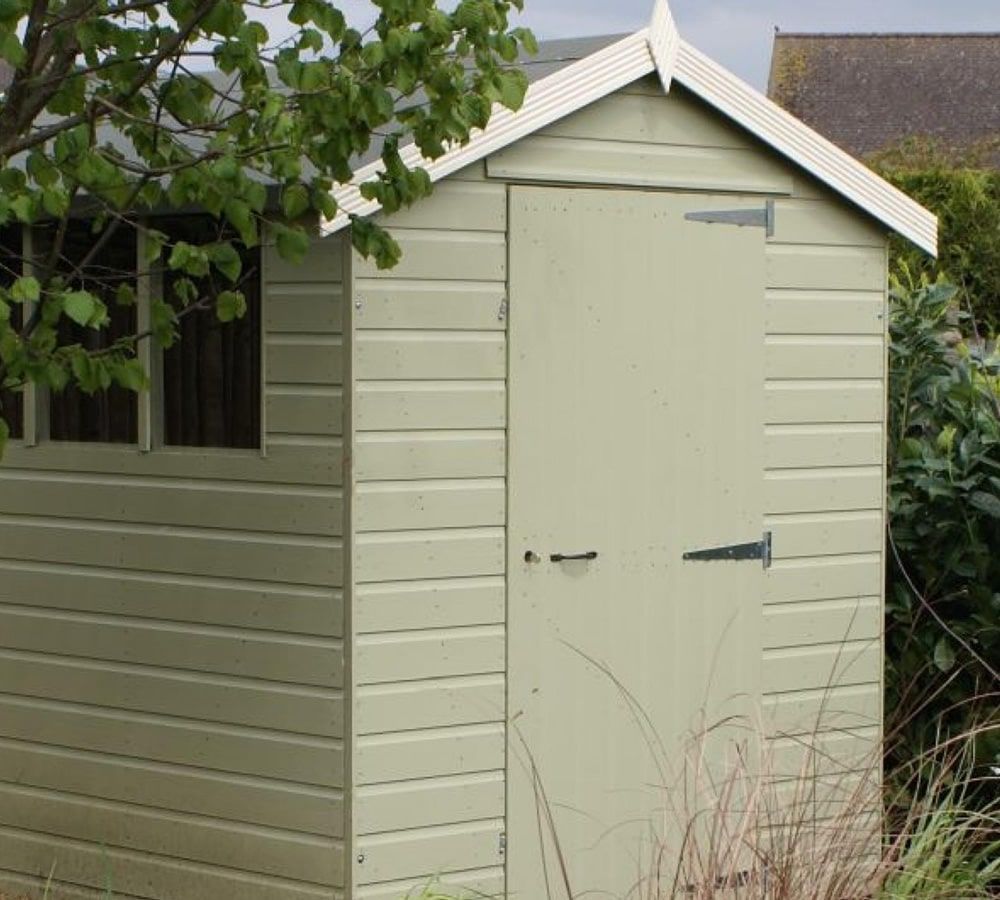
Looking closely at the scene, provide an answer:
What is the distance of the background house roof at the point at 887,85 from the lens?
42.0 metres

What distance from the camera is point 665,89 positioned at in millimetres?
7090

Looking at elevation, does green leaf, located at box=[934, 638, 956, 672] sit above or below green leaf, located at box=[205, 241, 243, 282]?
below

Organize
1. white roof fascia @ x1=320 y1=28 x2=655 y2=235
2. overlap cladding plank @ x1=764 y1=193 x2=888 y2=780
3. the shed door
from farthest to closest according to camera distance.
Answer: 1. overlap cladding plank @ x1=764 y1=193 x2=888 y2=780
2. the shed door
3. white roof fascia @ x1=320 y1=28 x2=655 y2=235

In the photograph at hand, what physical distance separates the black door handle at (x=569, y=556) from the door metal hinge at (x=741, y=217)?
3.93 ft

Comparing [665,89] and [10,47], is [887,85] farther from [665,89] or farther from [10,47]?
[10,47]

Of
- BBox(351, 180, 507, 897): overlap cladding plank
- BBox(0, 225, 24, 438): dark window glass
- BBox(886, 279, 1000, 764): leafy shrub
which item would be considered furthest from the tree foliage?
BBox(886, 279, 1000, 764): leafy shrub

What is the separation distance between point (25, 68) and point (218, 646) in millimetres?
2014

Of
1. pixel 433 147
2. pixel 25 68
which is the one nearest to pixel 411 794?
pixel 433 147

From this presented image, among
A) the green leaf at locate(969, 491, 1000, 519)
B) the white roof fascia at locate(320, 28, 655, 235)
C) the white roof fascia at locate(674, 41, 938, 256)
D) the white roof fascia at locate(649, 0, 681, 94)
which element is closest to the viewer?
the white roof fascia at locate(320, 28, 655, 235)

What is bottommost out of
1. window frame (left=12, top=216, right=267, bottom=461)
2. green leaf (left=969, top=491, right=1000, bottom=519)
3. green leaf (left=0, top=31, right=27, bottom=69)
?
green leaf (left=969, top=491, right=1000, bottom=519)

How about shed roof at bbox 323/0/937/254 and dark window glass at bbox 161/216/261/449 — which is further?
dark window glass at bbox 161/216/261/449

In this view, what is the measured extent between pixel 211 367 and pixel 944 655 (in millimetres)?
3208

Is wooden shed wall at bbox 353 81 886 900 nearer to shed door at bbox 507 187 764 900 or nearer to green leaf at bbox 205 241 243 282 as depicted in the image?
shed door at bbox 507 187 764 900

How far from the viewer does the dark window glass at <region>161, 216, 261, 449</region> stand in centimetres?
669
